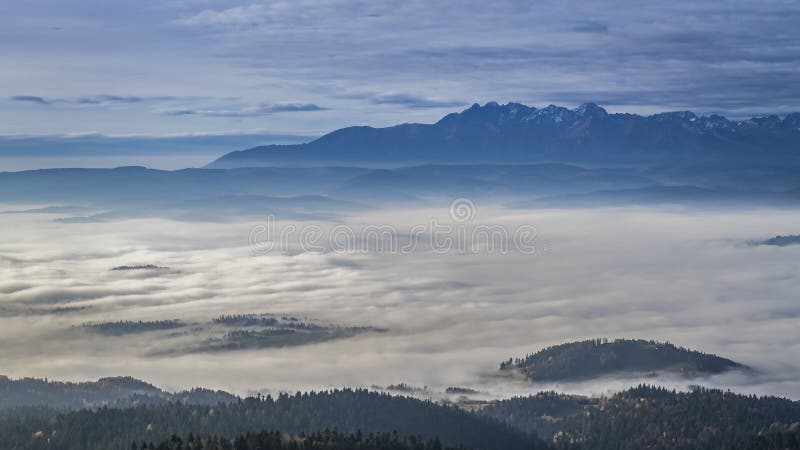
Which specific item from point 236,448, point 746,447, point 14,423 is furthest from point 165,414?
point 746,447

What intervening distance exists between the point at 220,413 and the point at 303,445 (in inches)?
1712

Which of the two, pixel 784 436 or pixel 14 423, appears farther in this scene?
pixel 14 423

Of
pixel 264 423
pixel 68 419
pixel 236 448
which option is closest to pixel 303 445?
pixel 236 448

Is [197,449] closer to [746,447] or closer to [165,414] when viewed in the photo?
[165,414]

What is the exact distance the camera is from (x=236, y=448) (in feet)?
510

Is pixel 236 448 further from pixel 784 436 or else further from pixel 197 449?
pixel 784 436

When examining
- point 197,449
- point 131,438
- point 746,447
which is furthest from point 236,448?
point 746,447

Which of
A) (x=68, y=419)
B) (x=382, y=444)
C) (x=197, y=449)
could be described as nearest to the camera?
(x=197, y=449)

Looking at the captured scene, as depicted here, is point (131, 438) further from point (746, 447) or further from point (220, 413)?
point (746, 447)

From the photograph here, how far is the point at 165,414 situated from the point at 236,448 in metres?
45.8

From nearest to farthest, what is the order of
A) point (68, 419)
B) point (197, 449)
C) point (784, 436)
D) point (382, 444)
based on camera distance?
point (197, 449)
point (382, 444)
point (784, 436)
point (68, 419)

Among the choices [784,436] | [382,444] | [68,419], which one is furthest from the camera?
[68,419]

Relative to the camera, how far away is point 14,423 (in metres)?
195

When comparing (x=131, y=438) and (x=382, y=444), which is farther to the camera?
(x=131, y=438)
